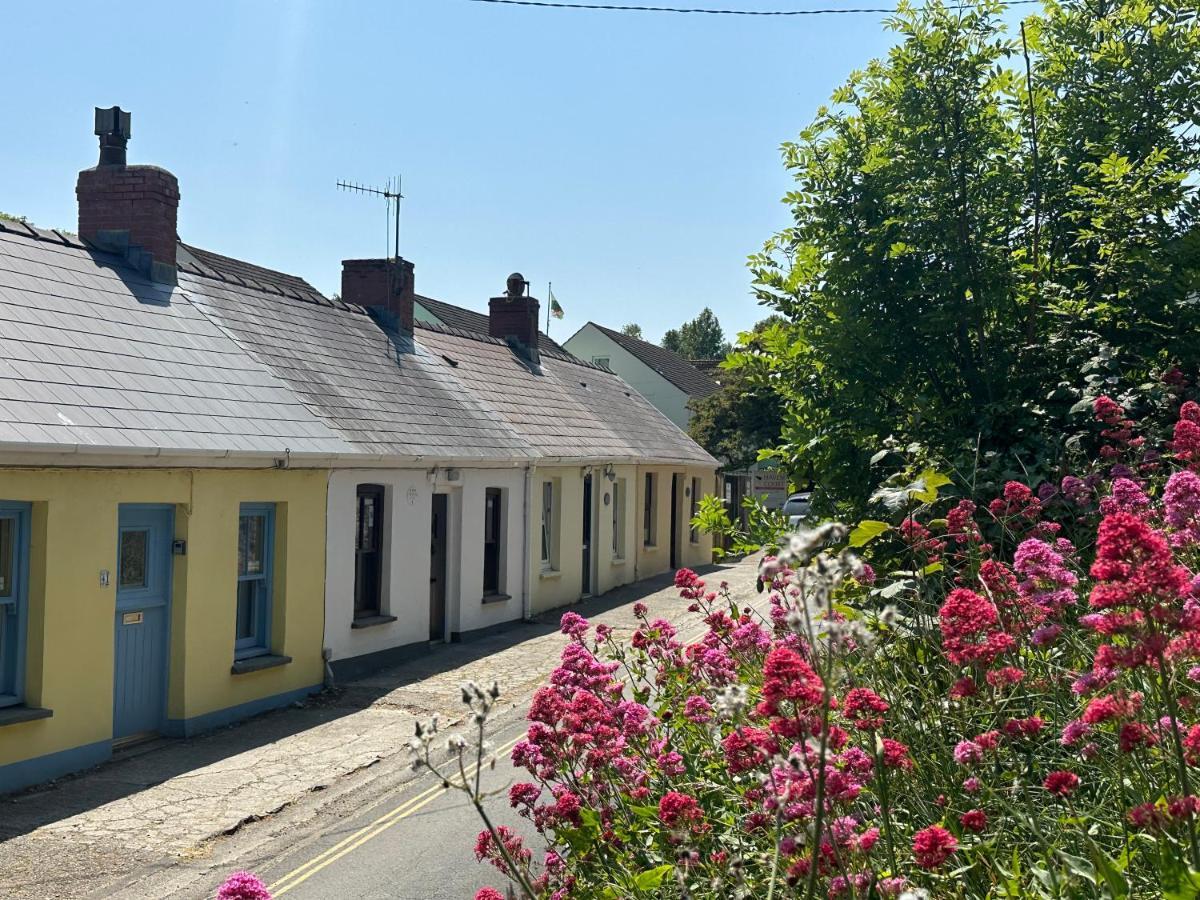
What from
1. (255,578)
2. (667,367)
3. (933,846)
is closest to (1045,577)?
(933,846)

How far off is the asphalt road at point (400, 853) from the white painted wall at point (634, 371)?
3966cm

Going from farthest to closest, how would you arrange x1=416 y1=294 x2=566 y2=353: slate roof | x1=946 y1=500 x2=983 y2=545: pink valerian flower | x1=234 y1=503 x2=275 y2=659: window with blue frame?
x1=416 y1=294 x2=566 y2=353: slate roof < x1=234 y1=503 x2=275 y2=659: window with blue frame < x1=946 y1=500 x2=983 y2=545: pink valerian flower

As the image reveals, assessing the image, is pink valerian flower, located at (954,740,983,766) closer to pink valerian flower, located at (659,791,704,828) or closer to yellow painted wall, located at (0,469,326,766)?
pink valerian flower, located at (659,791,704,828)

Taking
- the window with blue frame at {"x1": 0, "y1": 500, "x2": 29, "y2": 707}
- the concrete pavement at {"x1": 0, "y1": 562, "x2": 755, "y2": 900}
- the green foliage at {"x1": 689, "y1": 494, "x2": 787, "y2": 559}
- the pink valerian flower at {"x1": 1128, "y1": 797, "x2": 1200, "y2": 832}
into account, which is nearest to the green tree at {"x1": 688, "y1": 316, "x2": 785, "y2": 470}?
the concrete pavement at {"x1": 0, "y1": 562, "x2": 755, "y2": 900}

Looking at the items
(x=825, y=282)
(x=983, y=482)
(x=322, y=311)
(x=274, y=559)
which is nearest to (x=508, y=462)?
(x=322, y=311)

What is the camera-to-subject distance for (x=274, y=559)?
13312mm

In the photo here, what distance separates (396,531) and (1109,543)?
14.1 m

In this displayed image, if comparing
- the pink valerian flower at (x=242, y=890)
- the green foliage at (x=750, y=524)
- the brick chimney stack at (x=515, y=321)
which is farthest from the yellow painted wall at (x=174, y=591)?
the brick chimney stack at (x=515, y=321)

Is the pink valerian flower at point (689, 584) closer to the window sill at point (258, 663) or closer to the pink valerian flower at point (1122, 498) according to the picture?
the pink valerian flower at point (1122, 498)

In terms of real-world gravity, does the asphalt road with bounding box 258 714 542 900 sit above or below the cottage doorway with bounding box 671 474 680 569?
below

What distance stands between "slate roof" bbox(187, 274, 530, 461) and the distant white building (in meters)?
28.5

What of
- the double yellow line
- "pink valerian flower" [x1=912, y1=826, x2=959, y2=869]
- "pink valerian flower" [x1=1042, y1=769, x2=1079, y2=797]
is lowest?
the double yellow line

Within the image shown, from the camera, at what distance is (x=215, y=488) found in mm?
12023

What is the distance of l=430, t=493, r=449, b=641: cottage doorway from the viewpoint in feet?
58.8
